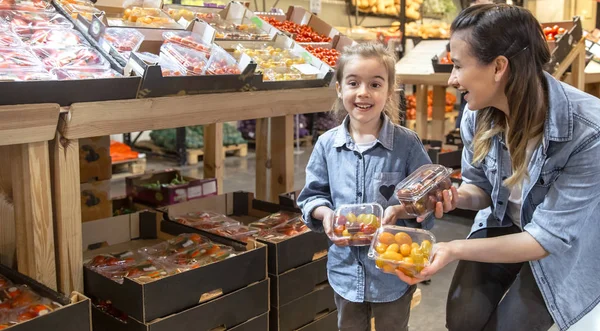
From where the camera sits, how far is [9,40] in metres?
1.82

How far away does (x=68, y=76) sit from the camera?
1.77 m

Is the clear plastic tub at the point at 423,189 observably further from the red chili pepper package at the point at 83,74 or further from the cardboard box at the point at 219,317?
the red chili pepper package at the point at 83,74

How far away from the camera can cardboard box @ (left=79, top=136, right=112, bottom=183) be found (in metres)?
2.81

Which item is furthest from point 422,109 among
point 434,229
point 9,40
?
point 9,40

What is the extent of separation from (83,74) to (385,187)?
39.8 inches

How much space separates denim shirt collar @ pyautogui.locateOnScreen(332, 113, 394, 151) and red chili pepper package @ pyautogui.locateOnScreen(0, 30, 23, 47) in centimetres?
105

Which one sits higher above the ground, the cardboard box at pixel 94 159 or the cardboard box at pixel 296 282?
the cardboard box at pixel 94 159

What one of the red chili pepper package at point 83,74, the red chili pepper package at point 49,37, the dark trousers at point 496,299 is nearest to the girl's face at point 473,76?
the dark trousers at point 496,299

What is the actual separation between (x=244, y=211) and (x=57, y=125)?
1276 millimetres

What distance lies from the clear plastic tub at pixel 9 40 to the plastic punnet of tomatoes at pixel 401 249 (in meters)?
1.28

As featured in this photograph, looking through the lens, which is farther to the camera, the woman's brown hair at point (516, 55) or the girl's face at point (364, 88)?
the girl's face at point (364, 88)

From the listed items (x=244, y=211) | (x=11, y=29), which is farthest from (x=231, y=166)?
(x=11, y=29)

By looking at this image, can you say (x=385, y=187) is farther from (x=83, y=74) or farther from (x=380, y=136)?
(x=83, y=74)

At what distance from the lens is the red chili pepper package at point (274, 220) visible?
2.44 m
